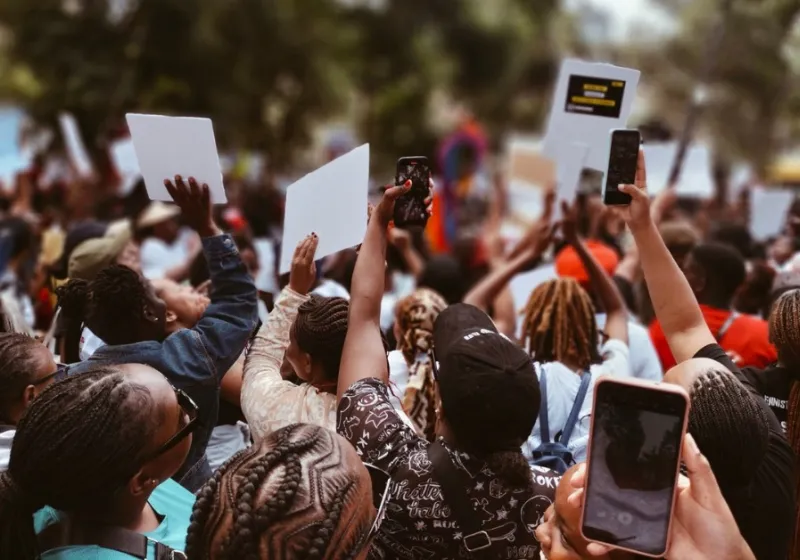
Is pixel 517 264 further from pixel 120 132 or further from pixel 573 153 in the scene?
pixel 120 132

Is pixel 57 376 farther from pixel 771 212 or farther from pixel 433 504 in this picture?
pixel 771 212

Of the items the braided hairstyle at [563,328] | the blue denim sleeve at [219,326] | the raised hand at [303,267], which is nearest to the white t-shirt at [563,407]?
the braided hairstyle at [563,328]

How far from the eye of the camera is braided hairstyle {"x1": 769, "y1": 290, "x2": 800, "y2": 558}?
3352 mm

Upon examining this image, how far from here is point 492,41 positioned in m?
36.5

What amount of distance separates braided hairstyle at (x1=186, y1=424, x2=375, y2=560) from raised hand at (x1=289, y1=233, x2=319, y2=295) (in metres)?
1.10

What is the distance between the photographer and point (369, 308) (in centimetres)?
283

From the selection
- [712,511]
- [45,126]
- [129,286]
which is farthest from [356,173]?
[45,126]

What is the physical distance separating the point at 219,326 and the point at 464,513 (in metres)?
1.22

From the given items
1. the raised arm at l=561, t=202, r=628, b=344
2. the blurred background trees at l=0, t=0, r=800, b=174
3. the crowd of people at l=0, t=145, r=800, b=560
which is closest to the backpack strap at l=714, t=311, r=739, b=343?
the raised arm at l=561, t=202, r=628, b=344

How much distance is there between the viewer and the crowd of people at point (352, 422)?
203 centimetres

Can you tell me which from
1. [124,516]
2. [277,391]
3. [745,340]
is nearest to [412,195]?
[277,391]

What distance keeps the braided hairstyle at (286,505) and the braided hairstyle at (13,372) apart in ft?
3.65

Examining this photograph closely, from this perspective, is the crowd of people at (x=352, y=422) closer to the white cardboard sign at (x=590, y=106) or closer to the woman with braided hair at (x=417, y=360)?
the woman with braided hair at (x=417, y=360)

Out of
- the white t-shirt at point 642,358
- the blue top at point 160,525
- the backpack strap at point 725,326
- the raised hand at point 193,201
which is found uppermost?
the raised hand at point 193,201
